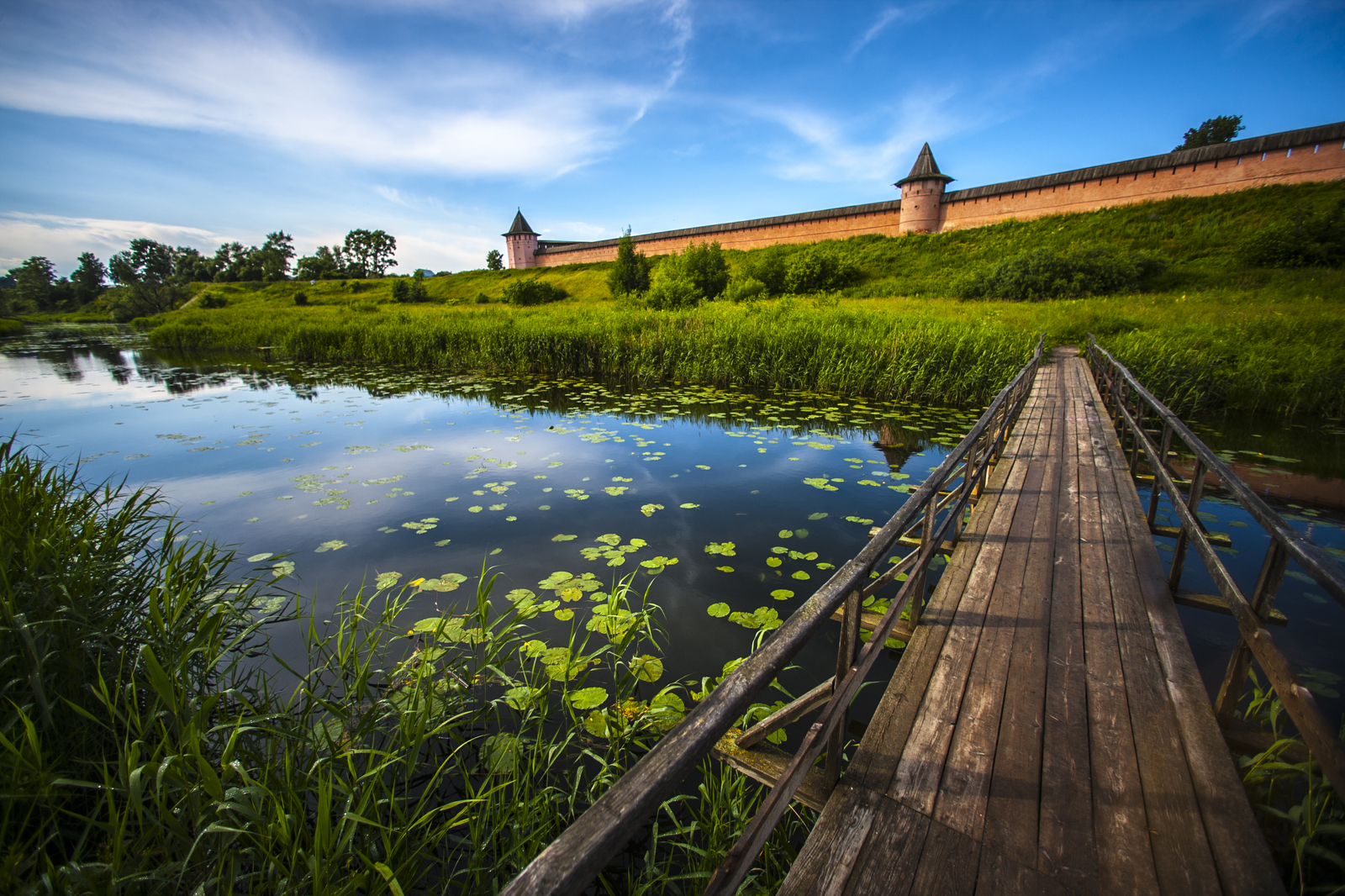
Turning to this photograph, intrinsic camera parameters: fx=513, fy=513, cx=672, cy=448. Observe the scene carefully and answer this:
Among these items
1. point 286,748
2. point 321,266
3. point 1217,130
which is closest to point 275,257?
point 321,266

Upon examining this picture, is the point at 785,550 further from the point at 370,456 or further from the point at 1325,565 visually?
the point at 370,456

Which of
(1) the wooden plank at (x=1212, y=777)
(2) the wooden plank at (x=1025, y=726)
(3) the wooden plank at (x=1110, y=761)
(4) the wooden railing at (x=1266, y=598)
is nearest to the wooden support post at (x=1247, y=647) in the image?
(4) the wooden railing at (x=1266, y=598)

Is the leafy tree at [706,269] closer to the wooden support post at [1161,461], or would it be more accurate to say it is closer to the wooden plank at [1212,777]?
the wooden support post at [1161,461]

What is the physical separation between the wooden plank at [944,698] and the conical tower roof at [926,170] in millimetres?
39562

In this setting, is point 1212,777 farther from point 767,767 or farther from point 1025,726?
point 767,767

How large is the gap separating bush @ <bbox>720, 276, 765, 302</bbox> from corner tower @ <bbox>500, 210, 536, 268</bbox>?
118 ft

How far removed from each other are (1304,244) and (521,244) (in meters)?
57.2

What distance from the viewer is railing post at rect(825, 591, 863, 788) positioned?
1404 mm

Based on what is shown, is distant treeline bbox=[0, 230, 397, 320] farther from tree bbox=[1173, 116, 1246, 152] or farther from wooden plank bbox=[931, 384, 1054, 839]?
tree bbox=[1173, 116, 1246, 152]

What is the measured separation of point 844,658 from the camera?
142 centimetres

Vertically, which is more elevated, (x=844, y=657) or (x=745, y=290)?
(x=745, y=290)

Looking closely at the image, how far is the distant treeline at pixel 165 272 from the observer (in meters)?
50.4

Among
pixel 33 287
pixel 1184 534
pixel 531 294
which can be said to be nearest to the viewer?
pixel 1184 534

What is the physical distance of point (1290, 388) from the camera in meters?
7.92
